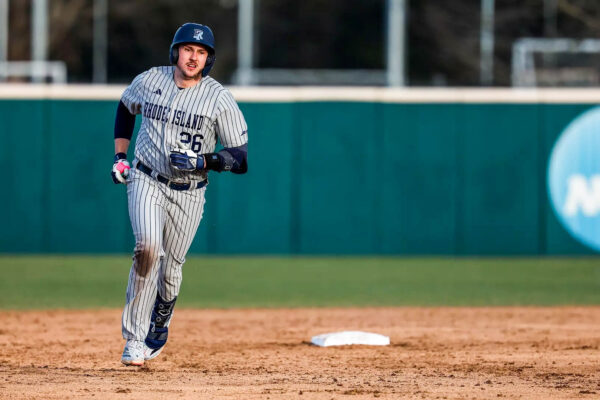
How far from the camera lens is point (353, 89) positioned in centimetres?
1467

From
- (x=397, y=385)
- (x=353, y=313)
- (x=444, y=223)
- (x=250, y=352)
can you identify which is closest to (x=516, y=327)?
(x=353, y=313)

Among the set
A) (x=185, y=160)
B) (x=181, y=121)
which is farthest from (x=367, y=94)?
(x=185, y=160)

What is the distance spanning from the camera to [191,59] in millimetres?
6105

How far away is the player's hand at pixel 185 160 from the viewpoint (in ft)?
19.3

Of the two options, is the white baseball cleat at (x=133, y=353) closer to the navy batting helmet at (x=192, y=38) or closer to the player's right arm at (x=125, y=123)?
the player's right arm at (x=125, y=123)

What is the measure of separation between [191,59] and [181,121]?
342 millimetres

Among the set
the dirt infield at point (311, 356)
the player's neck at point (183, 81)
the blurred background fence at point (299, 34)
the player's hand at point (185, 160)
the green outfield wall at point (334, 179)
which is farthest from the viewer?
the blurred background fence at point (299, 34)

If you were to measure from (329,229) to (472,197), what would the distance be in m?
1.91

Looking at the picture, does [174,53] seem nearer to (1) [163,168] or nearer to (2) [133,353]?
(1) [163,168]

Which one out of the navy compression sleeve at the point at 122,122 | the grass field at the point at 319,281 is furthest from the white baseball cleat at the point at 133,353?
the grass field at the point at 319,281

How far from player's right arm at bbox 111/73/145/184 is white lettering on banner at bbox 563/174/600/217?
906cm

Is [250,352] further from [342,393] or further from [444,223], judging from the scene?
[444,223]

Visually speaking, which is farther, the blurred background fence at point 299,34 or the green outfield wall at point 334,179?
the blurred background fence at point 299,34

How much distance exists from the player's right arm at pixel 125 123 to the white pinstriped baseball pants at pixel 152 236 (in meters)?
0.09
